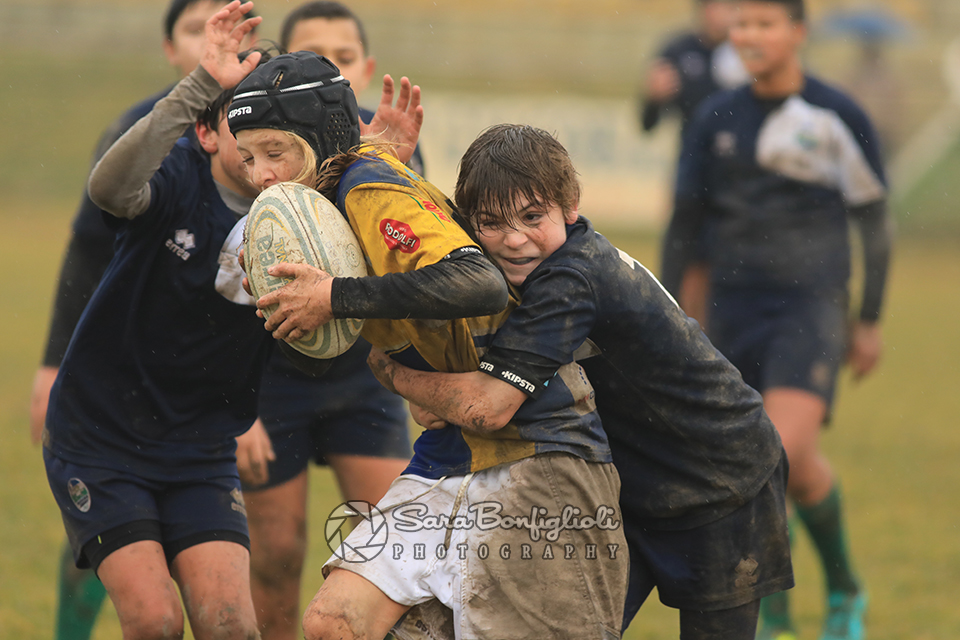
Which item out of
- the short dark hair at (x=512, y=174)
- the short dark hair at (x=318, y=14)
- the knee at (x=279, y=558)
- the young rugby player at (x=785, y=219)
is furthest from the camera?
the young rugby player at (x=785, y=219)

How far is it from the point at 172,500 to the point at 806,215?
3506 millimetres

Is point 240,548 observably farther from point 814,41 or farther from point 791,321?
point 814,41

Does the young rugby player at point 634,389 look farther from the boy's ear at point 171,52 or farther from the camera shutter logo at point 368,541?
the boy's ear at point 171,52

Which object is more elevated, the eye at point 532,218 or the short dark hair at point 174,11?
the short dark hair at point 174,11

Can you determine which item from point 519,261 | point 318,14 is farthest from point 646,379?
point 318,14

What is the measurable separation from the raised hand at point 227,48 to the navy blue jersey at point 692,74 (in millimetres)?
5234

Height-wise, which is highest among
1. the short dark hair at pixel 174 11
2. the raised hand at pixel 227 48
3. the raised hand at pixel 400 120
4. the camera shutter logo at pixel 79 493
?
the raised hand at pixel 227 48

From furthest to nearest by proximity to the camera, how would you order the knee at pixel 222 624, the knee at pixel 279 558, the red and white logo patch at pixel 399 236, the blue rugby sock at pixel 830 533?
the blue rugby sock at pixel 830 533, the knee at pixel 279 558, the knee at pixel 222 624, the red and white logo patch at pixel 399 236

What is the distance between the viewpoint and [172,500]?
3.52 metres

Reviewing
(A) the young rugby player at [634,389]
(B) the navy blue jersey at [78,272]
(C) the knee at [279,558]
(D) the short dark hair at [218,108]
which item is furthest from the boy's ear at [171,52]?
(A) the young rugby player at [634,389]

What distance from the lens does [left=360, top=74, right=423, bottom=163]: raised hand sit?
3562mm

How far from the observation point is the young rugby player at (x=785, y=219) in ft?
17.5

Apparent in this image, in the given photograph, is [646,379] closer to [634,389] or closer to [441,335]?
[634,389]

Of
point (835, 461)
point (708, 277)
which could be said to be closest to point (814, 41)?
point (835, 461)
